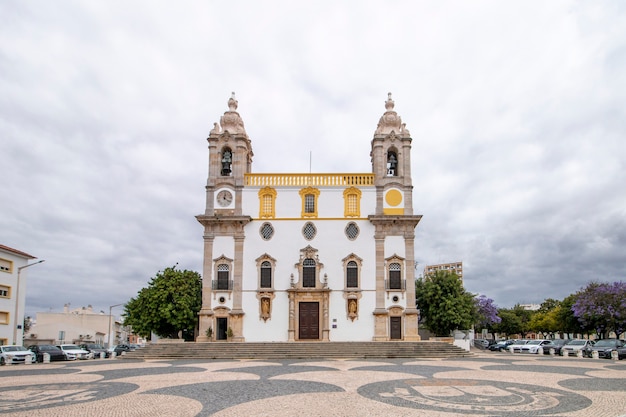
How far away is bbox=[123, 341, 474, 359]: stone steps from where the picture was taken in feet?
93.7

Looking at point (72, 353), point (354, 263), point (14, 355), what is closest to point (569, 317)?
point (354, 263)

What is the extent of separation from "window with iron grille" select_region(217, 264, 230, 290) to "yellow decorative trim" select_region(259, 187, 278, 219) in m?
4.01

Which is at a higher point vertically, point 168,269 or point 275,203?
point 275,203

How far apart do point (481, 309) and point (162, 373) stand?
41586 mm

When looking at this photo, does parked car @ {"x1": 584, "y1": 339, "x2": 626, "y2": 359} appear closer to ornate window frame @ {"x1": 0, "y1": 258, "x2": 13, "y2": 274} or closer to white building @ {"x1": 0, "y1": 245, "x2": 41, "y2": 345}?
white building @ {"x1": 0, "y1": 245, "x2": 41, "y2": 345}

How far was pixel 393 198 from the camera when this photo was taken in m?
36.1

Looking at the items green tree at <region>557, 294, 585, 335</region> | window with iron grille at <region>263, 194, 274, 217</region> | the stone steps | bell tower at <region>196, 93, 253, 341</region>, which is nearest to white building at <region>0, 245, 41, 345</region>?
the stone steps

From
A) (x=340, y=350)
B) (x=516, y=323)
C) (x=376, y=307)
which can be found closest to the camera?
(x=340, y=350)

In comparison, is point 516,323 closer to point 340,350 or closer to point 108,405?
point 340,350

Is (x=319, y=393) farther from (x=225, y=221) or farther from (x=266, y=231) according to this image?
(x=225, y=221)

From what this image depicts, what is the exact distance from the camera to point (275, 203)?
119 feet

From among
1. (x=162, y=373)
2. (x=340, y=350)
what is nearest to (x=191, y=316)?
(x=340, y=350)

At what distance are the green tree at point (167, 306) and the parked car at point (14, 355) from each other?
24.1 ft

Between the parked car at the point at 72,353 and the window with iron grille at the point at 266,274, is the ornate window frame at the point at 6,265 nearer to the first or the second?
the parked car at the point at 72,353
